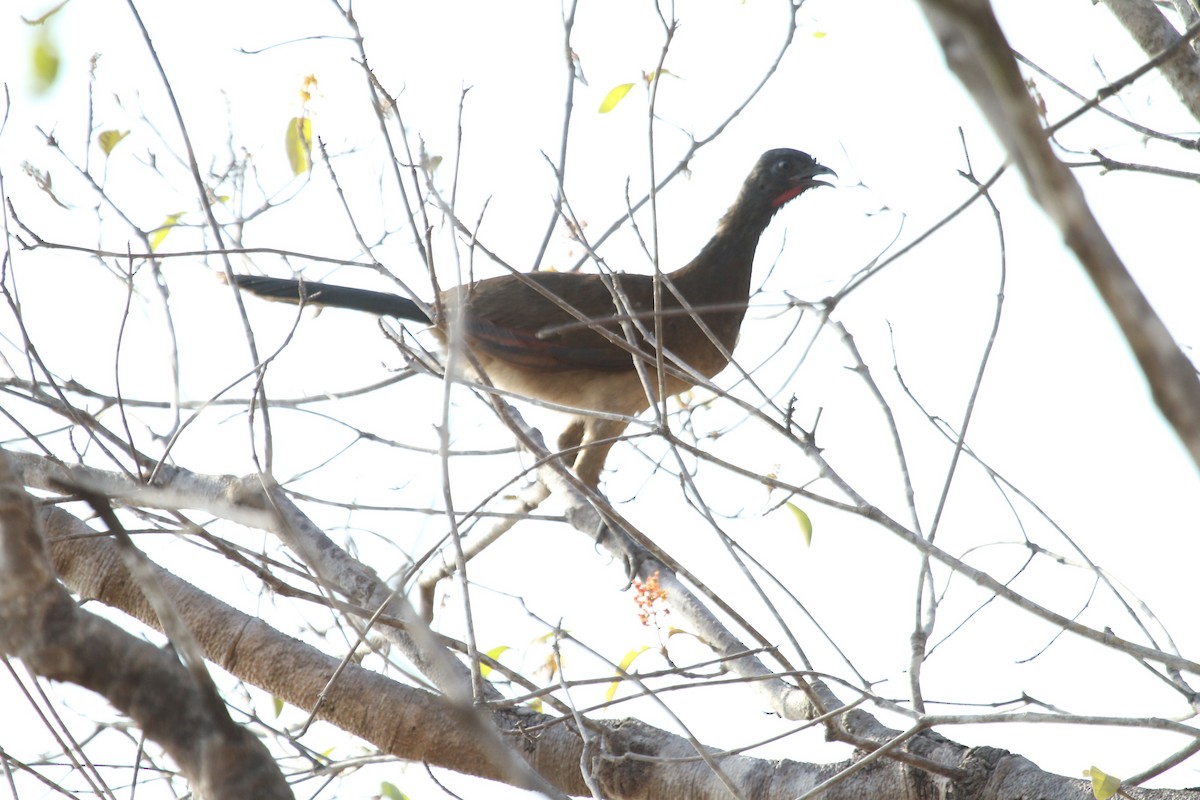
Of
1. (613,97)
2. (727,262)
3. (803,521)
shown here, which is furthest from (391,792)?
(727,262)

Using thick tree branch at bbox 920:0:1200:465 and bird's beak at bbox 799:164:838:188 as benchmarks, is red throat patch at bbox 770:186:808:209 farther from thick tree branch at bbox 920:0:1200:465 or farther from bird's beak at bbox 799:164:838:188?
thick tree branch at bbox 920:0:1200:465

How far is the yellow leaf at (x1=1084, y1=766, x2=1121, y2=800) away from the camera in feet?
5.38

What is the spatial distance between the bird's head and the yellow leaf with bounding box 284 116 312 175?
2561 millimetres

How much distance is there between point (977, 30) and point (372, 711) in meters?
2.05

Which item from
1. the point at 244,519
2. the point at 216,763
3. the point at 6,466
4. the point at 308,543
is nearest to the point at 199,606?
the point at 308,543

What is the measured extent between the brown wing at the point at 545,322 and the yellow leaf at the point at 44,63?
2.87 meters

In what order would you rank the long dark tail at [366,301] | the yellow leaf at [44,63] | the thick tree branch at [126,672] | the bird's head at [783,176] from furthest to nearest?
the bird's head at [783,176] < the long dark tail at [366,301] < the yellow leaf at [44,63] < the thick tree branch at [126,672]

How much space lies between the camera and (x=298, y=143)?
3.20 m

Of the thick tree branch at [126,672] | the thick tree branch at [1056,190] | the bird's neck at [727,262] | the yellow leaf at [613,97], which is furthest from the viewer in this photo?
the bird's neck at [727,262]

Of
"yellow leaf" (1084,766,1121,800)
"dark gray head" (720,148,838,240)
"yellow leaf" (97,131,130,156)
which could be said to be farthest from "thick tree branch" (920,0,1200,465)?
"dark gray head" (720,148,838,240)

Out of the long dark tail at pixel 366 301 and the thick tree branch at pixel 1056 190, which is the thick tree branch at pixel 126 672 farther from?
the long dark tail at pixel 366 301

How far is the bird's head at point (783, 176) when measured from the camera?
5.21 meters

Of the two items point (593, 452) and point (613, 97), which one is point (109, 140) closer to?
point (613, 97)

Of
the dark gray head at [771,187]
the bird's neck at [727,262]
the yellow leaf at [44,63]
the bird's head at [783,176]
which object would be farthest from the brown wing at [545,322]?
the yellow leaf at [44,63]
